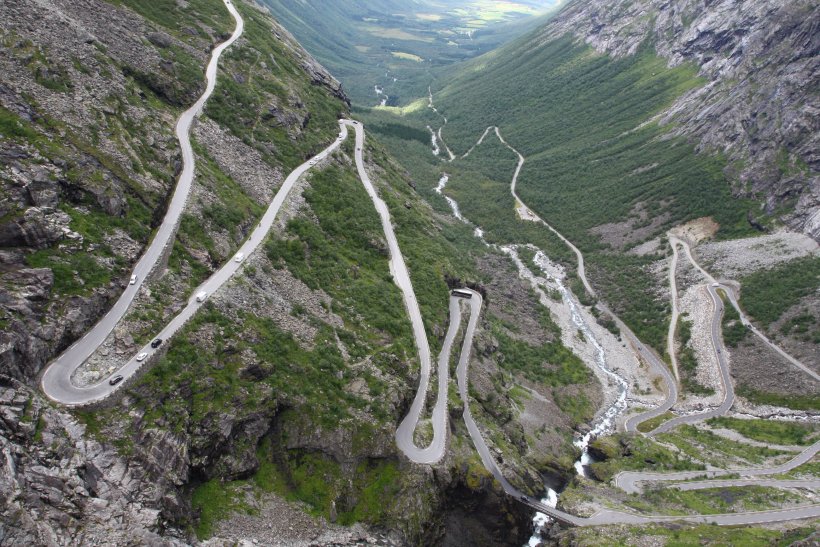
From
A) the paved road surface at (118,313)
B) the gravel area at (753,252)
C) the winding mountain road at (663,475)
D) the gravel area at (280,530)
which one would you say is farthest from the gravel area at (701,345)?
the paved road surface at (118,313)

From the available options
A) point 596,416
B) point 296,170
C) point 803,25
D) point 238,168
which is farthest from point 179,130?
point 803,25

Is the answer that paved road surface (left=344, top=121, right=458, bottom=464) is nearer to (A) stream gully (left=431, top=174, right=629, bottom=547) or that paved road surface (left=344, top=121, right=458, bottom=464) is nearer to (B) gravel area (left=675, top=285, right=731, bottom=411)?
(A) stream gully (left=431, top=174, right=629, bottom=547)

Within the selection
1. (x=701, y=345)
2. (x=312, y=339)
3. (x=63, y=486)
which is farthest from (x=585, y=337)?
(x=63, y=486)

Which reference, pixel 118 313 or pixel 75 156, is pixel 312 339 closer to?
pixel 118 313

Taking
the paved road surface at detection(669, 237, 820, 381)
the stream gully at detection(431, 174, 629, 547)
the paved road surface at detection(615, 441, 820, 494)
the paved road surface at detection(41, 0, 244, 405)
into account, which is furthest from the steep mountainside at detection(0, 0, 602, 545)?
the paved road surface at detection(669, 237, 820, 381)

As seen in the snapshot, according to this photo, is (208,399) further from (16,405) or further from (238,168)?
(238,168)

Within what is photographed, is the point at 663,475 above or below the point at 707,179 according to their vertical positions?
below

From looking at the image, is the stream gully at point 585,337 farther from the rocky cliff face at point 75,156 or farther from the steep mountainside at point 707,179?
the rocky cliff face at point 75,156
